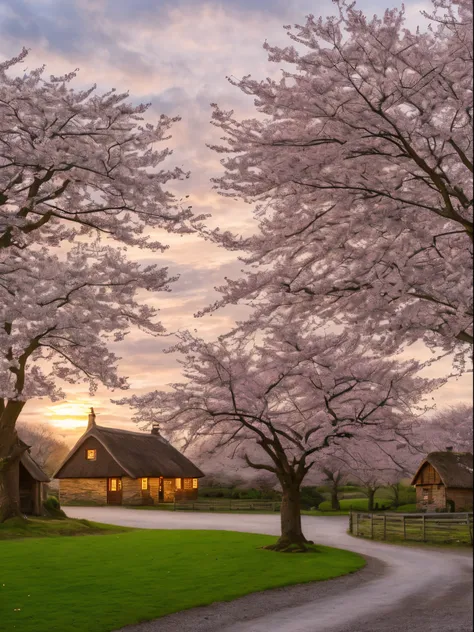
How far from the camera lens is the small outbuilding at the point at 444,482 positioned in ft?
170

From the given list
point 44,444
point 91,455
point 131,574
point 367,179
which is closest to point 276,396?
point 131,574

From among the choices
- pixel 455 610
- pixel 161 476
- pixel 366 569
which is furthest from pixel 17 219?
pixel 161 476

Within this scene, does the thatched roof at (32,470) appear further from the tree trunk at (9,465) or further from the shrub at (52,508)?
the tree trunk at (9,465)

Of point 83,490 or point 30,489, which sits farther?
point 83,490

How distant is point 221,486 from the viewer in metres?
81.1

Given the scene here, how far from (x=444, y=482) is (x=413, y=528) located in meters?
12.1

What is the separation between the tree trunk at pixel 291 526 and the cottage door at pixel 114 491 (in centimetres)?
3765

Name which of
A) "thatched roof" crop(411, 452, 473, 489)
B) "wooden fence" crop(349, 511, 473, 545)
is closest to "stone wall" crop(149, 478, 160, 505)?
"thatched roof" crop(411, 452, 473, 489)

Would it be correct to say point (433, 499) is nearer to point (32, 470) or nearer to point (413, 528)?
point (413, 528)

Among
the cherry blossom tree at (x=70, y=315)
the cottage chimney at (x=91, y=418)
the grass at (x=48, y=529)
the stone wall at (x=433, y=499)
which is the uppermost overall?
the cherry blossom tree at (x=70, y=315)

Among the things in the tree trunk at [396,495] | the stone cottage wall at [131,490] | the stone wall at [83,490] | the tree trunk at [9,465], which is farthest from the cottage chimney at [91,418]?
the tree trunk at [9,465]

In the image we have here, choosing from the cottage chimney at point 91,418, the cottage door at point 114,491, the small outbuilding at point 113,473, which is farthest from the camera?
the cottage chimney at point 91,418

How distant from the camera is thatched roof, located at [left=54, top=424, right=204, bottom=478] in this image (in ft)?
220

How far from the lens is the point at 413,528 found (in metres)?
40.2
